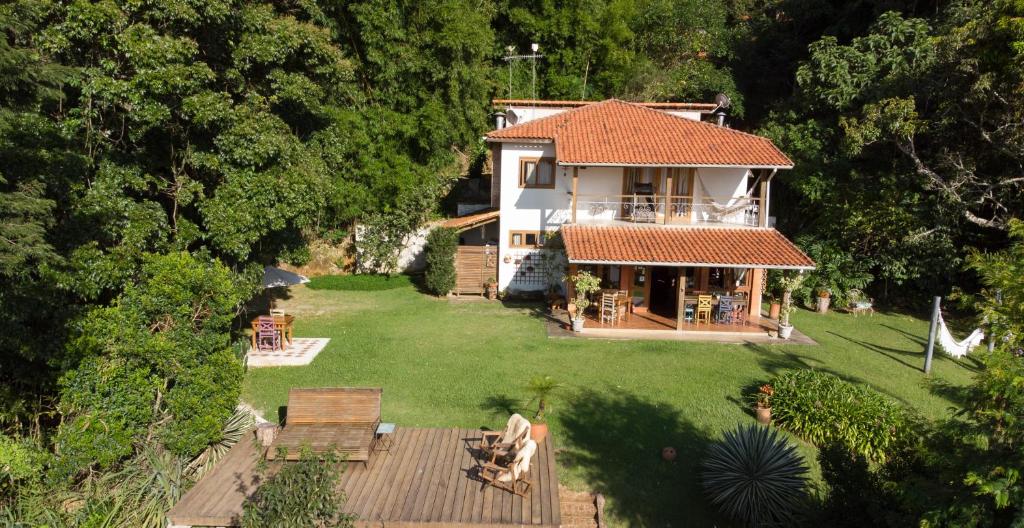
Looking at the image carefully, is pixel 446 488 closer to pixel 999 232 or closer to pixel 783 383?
pixel 783 383

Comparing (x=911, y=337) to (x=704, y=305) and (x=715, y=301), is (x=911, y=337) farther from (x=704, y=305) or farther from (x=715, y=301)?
(x=704, y=305)

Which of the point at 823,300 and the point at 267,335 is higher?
the point at 823,300

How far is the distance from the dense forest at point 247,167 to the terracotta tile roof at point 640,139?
4.15 m

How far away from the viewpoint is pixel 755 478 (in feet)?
27.3

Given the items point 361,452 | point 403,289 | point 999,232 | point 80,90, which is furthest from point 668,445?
point 999,232

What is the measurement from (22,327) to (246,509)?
21.4ft

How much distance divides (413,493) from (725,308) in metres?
13.2

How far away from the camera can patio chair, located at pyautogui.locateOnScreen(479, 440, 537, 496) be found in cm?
763

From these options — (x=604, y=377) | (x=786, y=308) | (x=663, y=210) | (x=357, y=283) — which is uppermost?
(x=663, y=210)

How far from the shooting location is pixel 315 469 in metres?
5.59

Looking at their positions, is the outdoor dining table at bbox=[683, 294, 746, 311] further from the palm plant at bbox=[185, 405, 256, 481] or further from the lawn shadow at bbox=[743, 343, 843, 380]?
the palm plant at bbox=[185, 405, 256, 481]

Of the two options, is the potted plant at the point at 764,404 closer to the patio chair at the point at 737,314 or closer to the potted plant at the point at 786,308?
the potted plant at the point at 786,308

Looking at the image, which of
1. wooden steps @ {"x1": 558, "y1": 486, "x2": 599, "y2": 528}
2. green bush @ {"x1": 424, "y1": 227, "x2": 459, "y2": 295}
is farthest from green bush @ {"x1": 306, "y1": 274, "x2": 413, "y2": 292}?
wooden steps @ {"x1": 558, "y1": 486, "x2": 599, "y2": 528}

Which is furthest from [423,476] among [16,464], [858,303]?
[858,303]
